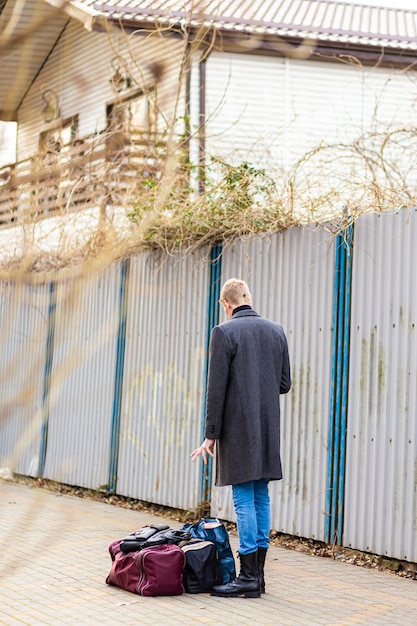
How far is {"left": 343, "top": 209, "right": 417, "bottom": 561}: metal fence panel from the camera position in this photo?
23.0 feet

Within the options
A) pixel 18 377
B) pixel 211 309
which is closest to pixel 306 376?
pixel 211 309

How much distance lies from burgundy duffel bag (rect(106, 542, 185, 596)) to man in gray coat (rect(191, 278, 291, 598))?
0.28 metres

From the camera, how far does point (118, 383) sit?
10977mm

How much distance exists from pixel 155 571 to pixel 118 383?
4885mm

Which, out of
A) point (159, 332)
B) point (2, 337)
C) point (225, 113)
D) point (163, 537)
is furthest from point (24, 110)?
point (225, 113)

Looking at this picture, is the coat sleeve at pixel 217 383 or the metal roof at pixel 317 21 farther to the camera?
the metal roof at pixel 317 21

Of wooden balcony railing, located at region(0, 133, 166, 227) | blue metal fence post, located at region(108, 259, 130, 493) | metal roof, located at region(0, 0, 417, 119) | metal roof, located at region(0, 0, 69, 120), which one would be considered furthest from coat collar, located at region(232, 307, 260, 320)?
metal roof, located at region(0, 0, 69, 120)

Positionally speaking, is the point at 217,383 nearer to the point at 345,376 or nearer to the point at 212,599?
the point at 212,599

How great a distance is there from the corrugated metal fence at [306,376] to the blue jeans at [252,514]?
1.20 meters

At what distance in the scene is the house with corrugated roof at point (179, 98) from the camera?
5.37ft

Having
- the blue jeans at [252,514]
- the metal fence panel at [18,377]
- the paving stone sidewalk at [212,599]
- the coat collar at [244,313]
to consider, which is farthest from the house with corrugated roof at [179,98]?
the paving stone sidewalk at [212,599]

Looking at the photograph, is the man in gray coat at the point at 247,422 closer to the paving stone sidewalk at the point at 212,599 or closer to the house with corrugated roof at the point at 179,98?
the paving stone sidewalk at the point at 212,599

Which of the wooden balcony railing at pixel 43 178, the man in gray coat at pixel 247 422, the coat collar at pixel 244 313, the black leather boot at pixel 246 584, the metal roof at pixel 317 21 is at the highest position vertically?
the metal roof at pixel 317 21

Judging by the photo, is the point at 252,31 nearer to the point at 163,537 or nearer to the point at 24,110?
the point at 163,537
